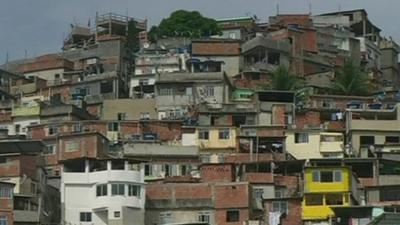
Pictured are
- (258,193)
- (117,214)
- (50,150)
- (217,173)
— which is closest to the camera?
(117,214)

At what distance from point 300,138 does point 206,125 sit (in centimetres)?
550

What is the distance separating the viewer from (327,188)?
55.3m

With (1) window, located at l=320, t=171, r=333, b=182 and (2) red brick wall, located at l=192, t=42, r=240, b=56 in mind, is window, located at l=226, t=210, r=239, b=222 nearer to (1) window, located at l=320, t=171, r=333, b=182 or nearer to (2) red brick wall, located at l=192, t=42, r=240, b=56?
(1) window, located at l=320, t=171, r=333, b=182

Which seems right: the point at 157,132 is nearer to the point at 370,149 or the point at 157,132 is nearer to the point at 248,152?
the point at 248,152

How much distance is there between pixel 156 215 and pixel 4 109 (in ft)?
77.6

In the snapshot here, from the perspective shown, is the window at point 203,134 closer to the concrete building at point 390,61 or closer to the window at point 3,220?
the window at point 3,220

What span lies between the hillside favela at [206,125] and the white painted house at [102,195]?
59 millimetres

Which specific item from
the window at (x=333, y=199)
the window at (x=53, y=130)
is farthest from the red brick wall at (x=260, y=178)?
the window at (x=53, y=130)

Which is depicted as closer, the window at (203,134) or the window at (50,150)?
the window at (50,150)

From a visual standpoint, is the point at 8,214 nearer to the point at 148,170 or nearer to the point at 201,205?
the point at 201,205

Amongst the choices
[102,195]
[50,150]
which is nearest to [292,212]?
[102,195]

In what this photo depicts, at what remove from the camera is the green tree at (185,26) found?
90.9 meters

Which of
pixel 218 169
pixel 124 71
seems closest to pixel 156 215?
pixel 218 169

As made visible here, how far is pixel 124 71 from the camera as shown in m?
83.9
